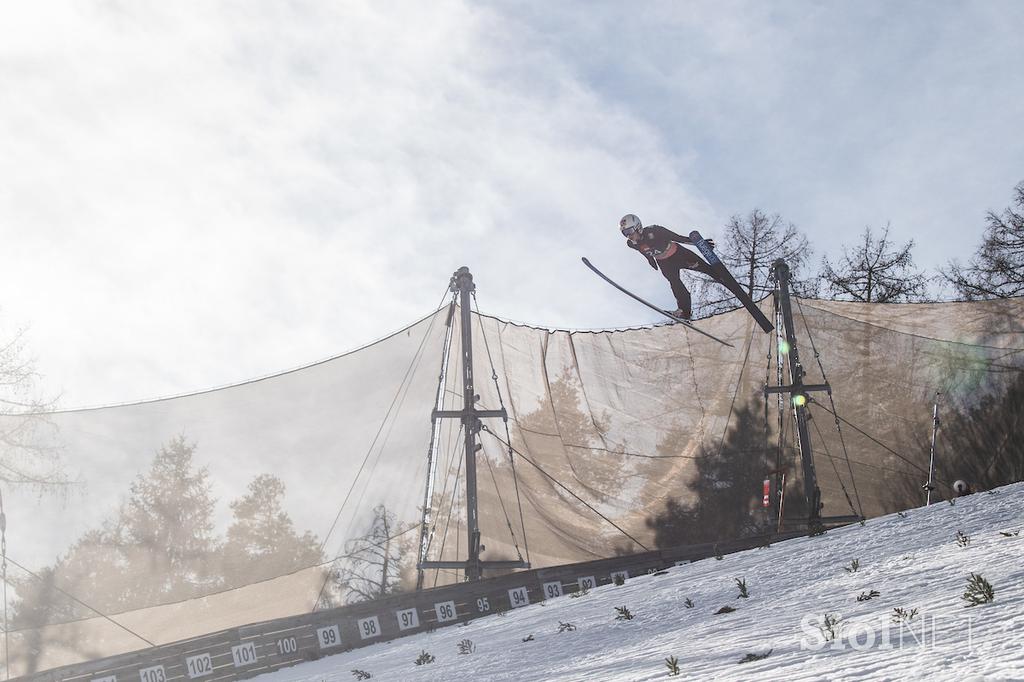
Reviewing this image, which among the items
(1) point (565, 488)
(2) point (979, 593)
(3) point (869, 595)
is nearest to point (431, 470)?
(1) point (565, 488)

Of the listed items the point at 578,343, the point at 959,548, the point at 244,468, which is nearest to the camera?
the point at 959,548

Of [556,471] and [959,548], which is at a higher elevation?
[556,471]

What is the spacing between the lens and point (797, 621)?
5457mm

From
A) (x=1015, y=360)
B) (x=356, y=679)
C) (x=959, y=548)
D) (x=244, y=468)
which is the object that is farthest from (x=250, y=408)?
(x=1015, y=360)

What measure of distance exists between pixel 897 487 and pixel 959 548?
11.2 m

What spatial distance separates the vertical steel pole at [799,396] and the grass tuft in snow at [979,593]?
12.1 meters

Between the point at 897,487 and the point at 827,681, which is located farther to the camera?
the point at 897,487

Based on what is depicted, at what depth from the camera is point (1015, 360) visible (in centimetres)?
1702

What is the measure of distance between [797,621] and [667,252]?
9.96 m

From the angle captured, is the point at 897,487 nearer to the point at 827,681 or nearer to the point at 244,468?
the point at 244,468

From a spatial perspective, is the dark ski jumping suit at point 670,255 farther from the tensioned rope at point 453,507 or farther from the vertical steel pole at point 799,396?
the tensioned rope at point 453,507

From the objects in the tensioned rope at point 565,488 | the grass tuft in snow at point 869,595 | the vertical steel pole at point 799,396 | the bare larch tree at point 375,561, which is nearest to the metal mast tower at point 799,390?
the vertical steel pole at point 799,396

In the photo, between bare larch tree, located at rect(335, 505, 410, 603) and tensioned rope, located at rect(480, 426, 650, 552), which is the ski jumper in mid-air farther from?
bare larch tree, located at rect(335, 505, 410, 603)

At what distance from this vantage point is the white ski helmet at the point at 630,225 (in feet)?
48.9
